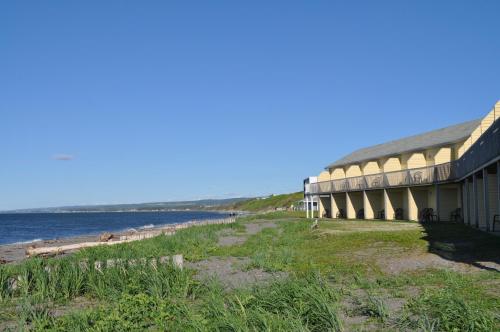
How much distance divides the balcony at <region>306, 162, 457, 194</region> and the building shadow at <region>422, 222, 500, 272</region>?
9.48 m

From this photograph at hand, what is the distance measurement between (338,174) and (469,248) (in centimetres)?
3089

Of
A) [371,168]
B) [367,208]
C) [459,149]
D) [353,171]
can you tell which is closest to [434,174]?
[459,149]

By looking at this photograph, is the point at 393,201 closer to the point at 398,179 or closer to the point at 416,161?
the point at 398,179

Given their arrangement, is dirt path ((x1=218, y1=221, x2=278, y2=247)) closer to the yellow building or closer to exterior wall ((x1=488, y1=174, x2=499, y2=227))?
the yellow building

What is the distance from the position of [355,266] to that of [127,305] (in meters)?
7.21

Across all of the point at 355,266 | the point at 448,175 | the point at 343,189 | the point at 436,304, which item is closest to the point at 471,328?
the point at 436,304

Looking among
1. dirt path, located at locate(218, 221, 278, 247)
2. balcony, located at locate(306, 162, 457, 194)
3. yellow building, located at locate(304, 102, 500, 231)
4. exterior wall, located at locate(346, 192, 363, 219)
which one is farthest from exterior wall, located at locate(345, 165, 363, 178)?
dirt path, located at locate(218, 221, 278, 247)

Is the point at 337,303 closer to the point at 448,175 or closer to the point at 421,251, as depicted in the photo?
the point at 421,251

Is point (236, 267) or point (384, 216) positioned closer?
point (236, 267)

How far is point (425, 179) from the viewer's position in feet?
104

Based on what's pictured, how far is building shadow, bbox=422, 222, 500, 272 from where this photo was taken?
13673mm

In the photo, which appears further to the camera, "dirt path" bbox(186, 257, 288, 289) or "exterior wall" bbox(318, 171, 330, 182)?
"exterior wall" bbox(318, 171, 330, 182)

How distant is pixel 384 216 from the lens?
3756cm

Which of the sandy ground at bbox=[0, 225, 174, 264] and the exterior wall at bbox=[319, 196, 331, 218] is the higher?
the exterior wall at bbox=[319, 196, 331, 218]
